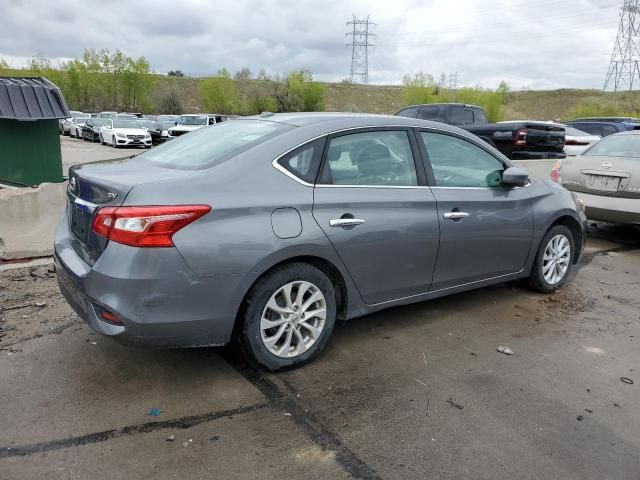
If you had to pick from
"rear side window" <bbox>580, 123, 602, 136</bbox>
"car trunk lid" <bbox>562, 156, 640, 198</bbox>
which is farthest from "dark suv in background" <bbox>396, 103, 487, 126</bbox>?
"rear side window" <bbox>580, 123, 602, 136</bbox>

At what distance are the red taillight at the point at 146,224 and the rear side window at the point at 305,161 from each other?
0.75m

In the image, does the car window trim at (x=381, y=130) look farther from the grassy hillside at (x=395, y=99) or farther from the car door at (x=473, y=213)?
the grassy hillside at (x=395, y=99)

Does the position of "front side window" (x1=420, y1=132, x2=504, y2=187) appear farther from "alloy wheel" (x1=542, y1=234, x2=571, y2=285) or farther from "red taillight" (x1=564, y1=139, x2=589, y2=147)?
"red taillight" (x1=564, y1=139, x2=589, y2=147)

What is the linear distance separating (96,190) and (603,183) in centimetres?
652

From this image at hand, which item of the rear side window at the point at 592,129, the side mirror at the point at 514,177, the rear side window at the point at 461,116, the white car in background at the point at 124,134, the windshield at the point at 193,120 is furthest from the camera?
the windshield at the point at 193,120

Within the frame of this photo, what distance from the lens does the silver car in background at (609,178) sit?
693 cm

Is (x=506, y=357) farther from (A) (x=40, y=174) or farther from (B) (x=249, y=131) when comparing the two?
(A) (x=40, y=174)

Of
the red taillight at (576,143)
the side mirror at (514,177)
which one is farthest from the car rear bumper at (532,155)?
the side mirror at (514,177)

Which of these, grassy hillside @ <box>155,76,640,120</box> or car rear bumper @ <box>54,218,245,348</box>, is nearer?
car rear bumper @ <box>54,218,245,348</box>

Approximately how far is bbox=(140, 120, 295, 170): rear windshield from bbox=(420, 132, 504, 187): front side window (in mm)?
1186

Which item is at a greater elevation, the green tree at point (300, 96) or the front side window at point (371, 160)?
the green tree at point (300, 96)

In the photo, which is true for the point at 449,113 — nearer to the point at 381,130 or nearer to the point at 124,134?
the point at 381,130

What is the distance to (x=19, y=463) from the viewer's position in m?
2.52

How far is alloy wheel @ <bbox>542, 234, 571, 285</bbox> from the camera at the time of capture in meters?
5.09
